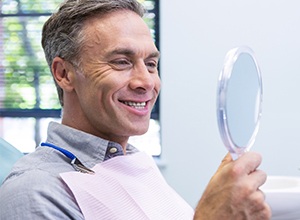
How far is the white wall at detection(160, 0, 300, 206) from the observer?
9.38 ft

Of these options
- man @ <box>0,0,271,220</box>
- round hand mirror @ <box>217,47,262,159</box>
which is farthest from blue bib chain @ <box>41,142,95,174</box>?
round hand mirror @ <box>217,47,262,159</box>

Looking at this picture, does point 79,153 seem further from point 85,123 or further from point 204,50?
point 204,50

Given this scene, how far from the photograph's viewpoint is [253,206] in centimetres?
75

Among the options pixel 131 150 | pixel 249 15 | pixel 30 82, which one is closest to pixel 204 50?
pixel 249 15

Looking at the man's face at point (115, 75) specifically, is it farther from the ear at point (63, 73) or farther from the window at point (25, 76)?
the window at point (25, 76)

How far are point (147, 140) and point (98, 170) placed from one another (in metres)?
2.06

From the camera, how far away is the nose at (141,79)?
1183 mm

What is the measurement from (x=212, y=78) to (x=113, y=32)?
1814 mm

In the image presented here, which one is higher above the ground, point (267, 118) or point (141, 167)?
point (141, 167)

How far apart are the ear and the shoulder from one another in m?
0.24

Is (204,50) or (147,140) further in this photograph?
(147,140)

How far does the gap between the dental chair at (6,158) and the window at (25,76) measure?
190 centimetres

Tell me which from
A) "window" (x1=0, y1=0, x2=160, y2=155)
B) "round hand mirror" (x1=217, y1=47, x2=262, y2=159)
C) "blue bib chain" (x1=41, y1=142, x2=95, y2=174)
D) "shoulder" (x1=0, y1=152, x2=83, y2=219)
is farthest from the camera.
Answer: "window" (x1=0, y1=0, x2=160, y2=155)

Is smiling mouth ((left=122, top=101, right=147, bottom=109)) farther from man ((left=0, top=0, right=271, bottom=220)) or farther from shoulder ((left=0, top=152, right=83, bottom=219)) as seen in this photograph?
shoulder ((left=0, top=152, right=83, bottom=219))
